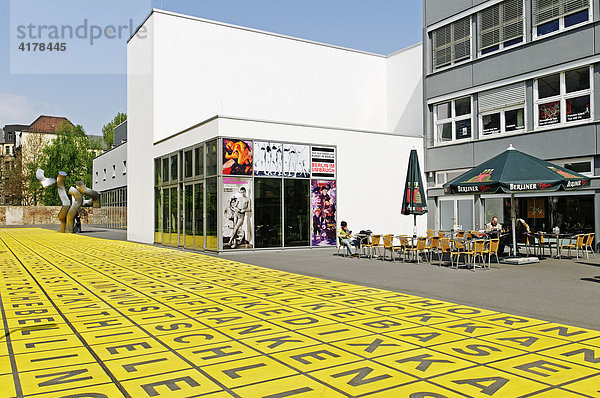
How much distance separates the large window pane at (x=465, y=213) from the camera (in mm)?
22641

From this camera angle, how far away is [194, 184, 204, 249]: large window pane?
786 inches

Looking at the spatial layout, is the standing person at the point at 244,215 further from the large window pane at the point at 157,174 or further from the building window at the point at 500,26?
Result: the building window at the point at 500,26

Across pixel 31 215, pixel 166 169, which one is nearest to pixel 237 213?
pixel 166 169

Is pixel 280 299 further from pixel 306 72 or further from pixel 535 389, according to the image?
pixel 306 72

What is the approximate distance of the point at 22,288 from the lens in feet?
34.3

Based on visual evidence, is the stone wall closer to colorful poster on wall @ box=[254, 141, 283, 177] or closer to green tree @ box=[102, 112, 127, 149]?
green tree @ box=[102, 112, 127, 149]

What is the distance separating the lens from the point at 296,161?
66.2ft

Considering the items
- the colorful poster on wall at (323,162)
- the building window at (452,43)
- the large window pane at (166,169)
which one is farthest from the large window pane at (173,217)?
the building window at (452,43)

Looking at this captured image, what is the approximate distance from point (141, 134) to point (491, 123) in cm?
1760

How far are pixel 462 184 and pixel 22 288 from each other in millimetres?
11217

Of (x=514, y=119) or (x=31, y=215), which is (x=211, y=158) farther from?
(x=31, y=215)

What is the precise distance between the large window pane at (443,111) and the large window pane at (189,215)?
1175 centimetres

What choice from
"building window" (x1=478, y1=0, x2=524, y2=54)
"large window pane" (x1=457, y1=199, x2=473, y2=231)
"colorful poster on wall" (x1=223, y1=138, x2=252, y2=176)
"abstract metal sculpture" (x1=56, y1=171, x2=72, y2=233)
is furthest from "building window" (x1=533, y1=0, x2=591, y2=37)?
"abstract metal sculpture" (x1=56, y1=171, x2=72, y2=233)

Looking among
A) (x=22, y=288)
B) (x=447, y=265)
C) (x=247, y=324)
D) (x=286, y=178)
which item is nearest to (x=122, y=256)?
(x=286, y=178)
